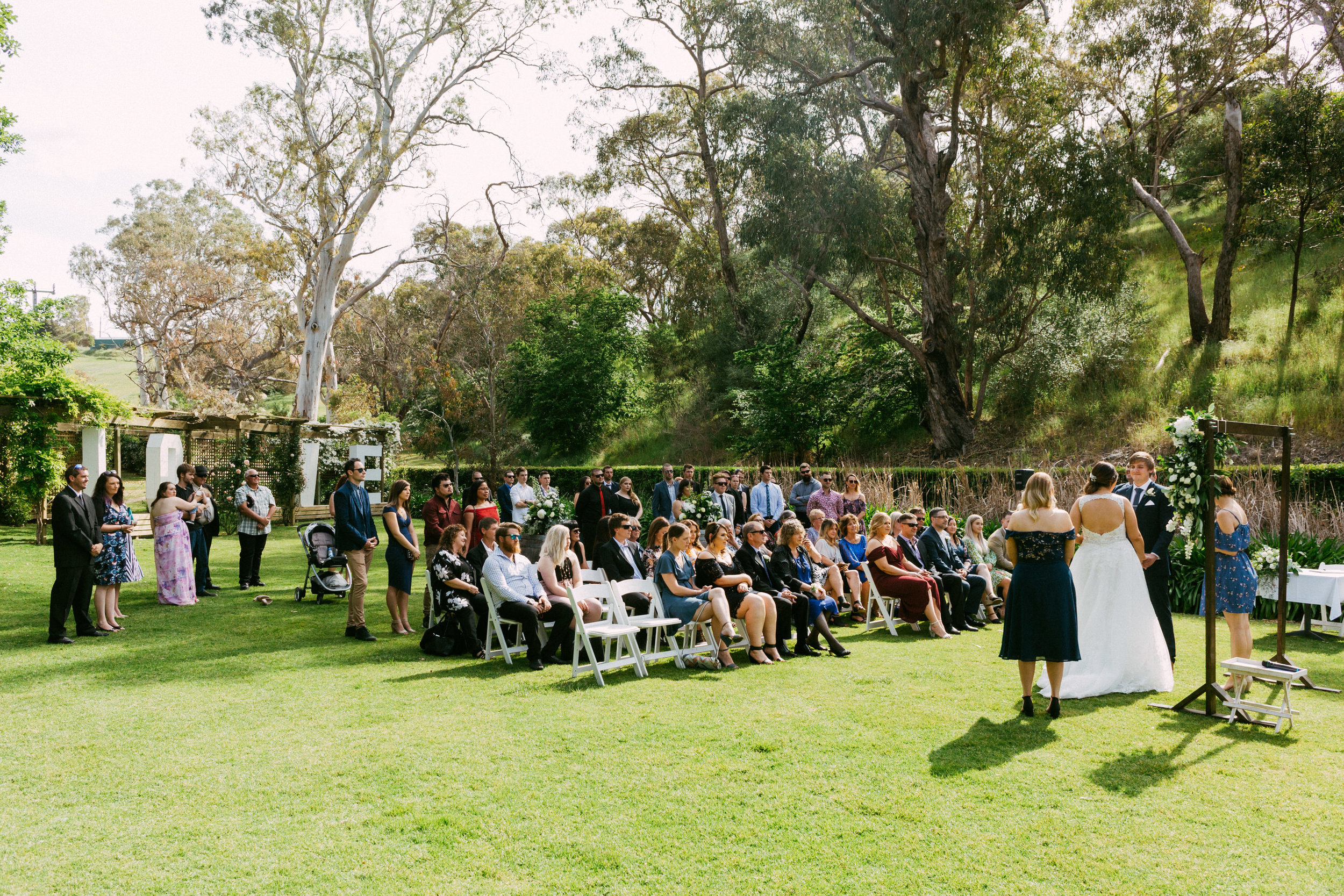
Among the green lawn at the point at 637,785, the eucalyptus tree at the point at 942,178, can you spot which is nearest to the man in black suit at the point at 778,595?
the green lawn at the point at 637,785

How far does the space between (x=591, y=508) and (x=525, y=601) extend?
14.5ft

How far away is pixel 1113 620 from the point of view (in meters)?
6.11

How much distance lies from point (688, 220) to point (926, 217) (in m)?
14.3

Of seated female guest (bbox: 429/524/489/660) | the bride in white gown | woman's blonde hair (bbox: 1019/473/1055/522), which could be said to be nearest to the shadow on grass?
the bride in white gown

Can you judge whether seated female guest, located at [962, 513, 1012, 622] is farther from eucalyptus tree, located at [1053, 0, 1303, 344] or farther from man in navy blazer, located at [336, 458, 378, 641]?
eucalyptus tree, located at [1053, 0, 1303, 344]

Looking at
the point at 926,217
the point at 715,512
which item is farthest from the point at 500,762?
the point at 926,217

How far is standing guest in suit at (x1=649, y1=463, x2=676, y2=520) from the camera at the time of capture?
38.2 ft

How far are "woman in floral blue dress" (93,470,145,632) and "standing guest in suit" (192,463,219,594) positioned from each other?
2015 millimetres

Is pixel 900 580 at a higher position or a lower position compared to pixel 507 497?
lower

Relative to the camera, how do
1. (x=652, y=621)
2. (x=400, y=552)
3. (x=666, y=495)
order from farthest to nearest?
(x=666, y=495), (x=400, y=552), (x=652, y=621)

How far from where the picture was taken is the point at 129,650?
7.48 metres

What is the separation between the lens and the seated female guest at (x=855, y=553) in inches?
Result: 367

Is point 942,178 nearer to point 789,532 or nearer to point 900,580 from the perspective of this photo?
point 900,580

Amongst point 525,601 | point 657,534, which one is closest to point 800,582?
point 657,534
